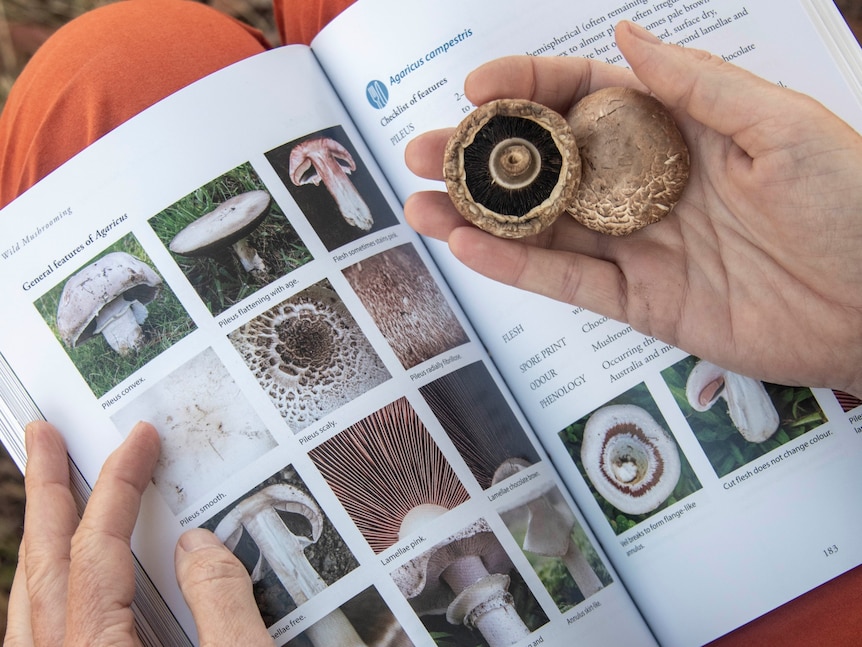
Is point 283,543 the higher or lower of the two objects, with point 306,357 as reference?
lower

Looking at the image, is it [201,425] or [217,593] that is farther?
[201,425]

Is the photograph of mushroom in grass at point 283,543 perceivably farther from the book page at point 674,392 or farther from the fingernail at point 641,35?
the fingernail at point 641,35

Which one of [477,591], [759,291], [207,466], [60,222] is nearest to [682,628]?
[477,591]

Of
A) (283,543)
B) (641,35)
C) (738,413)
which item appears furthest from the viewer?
(738,413)

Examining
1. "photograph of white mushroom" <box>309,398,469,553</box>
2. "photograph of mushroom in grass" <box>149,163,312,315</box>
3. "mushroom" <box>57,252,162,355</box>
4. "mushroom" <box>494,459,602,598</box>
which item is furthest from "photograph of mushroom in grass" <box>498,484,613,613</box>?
"mushroom" <box>57,252,162,355</box>

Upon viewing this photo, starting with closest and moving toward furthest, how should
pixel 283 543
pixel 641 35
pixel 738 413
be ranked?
pixel 641 35 → pixel 283 543 → pixel 738 413

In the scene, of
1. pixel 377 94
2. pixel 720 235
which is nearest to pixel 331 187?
pixel 377 94

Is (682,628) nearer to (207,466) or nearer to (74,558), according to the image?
(207,466)

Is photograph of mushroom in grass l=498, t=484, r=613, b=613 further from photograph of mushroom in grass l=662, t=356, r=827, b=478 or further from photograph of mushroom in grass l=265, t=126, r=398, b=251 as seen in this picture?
photograph of mushroom in grass l=265, t=126, r=398, b=251

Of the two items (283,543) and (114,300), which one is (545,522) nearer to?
(283,543)
